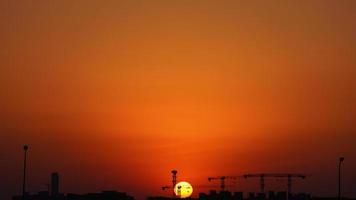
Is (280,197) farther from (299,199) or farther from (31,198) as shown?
(31,198)

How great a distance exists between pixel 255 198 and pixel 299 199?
7.71 metres

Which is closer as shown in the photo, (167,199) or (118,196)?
(118,196)

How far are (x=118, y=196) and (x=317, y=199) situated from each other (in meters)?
32.3

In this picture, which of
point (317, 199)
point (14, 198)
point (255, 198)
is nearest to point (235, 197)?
point (255, 198)

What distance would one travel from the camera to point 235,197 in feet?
515

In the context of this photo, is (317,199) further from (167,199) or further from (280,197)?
(167,199)

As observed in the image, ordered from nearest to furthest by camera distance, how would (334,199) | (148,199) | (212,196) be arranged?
(334,199) → (212,196) → (148,199)

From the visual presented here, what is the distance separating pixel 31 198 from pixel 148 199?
2498cm

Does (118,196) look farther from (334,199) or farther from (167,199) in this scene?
(334,199)

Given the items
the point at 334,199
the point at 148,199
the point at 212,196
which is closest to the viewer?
the point at 334,199

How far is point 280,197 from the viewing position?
161750 millimetres

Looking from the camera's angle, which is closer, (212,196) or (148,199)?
(212,196)

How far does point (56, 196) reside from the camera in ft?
545

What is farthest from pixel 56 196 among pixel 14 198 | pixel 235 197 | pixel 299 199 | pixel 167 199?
pixel 299 199
